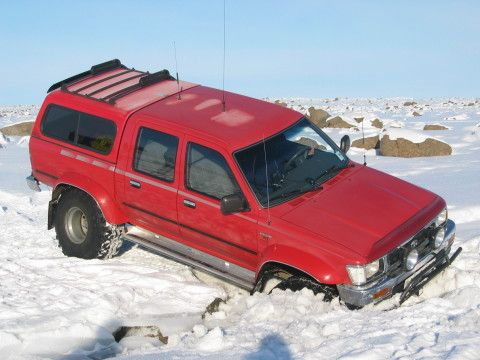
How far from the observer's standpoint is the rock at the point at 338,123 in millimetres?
19236

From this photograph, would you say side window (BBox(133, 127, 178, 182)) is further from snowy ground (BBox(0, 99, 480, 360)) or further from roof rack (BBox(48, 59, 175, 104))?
snowy ground (BBox(0, 99, 480, 360))

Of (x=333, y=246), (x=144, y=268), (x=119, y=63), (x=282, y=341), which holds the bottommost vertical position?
Result: (x=144, y=268)

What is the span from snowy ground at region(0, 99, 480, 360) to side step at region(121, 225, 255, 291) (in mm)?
260

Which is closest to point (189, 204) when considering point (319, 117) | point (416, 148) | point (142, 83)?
point (142, 83)

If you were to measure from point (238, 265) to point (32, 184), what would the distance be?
321cm

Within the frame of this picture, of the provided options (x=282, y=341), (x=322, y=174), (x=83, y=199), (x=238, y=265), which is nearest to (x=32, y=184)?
(x=83, y=199)

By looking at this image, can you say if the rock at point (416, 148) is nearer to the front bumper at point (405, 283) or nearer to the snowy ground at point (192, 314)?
the snowy ground at point (192, 314)

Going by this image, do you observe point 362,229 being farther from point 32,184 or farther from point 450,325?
point 32,184

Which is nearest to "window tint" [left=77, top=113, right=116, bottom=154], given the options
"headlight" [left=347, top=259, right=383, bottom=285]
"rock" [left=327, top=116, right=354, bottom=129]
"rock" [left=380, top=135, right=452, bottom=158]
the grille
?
"headlight" [left=347, top=259, right=383, bottom=285]

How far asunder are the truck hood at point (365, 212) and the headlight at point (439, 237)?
0.61 ft

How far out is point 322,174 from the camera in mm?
6324

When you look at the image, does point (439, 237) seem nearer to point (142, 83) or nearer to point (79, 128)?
point (142, 83)

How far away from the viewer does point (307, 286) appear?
5.54 meters

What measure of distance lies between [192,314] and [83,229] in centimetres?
209
